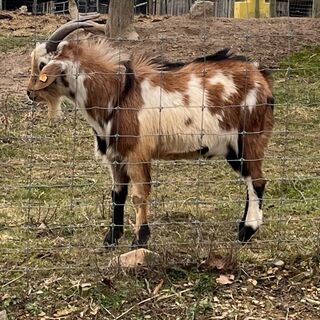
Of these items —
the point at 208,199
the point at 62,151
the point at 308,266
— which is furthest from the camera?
the point at 62,151

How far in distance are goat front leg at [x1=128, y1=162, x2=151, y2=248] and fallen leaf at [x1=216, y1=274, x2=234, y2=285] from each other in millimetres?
681

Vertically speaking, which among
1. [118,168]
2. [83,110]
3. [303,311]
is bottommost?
[303,311]

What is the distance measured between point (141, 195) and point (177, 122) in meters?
0.53

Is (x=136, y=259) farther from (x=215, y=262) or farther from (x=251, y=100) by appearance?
(x=251, y=100)

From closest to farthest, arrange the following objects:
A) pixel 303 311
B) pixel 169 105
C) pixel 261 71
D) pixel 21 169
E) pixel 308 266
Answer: pixel 303 311 → pixel 308 266 → pixel 169 105 → pixel 261 71 → pixel 21 169

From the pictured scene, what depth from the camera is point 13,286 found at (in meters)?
4.45

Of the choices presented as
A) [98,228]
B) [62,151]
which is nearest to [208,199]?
[98,228]

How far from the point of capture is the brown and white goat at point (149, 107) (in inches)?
202

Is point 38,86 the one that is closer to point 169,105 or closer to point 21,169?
point 169,105

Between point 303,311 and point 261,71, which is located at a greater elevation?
point 261,71

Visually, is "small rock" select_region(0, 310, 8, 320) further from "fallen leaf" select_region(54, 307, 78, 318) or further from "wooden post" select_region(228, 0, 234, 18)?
"wooden post" select_region(228, 0, 234, 18)

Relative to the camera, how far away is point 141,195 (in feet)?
17.0

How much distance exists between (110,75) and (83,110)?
0.31 m

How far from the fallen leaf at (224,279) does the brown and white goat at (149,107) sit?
2.13 feet
